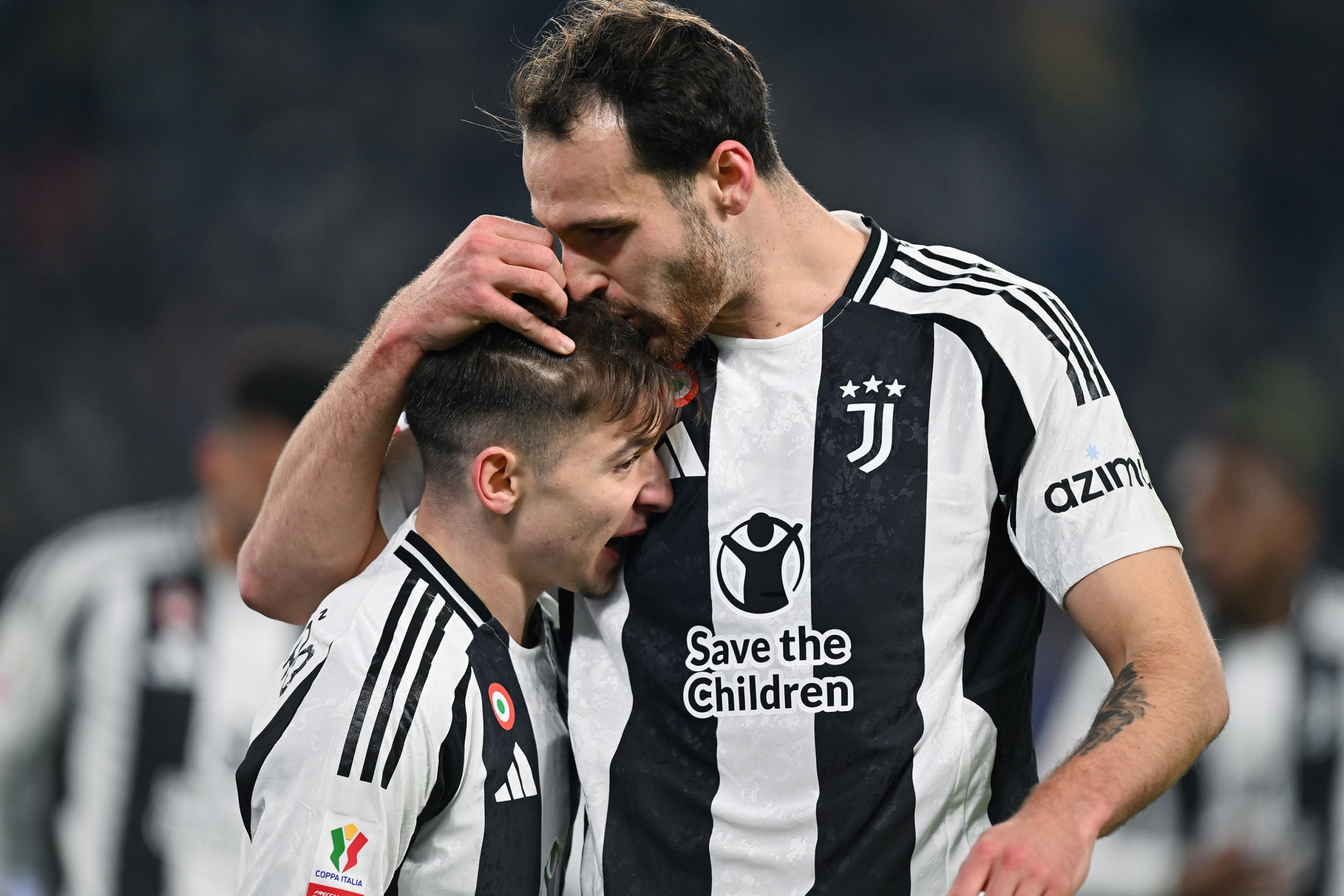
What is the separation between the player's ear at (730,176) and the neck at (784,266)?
0.10 ft

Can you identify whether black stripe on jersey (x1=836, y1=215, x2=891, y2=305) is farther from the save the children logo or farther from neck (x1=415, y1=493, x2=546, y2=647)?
neck (x1=415, y1=493, x2=546, y2=647)

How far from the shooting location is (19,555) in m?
7.56

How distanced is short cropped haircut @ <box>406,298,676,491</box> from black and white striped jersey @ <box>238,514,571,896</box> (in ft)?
0.72

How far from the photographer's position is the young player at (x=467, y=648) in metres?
1.89

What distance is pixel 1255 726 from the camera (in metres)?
5.07

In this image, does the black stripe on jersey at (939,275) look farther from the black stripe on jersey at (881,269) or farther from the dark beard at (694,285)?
the dark beard at (694,285)

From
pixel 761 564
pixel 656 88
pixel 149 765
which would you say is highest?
pixel 656 88

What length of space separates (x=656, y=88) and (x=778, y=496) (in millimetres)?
723

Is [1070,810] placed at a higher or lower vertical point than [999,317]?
lower

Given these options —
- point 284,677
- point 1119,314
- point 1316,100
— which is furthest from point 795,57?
point 284,677

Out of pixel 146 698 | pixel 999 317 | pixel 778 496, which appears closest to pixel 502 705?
pixel 778 496

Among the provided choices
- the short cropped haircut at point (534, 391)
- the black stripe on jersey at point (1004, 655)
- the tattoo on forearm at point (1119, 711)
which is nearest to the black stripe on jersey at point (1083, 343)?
the black stripe on jersey at point (1004, 655)

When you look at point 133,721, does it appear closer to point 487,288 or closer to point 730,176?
point 487,288

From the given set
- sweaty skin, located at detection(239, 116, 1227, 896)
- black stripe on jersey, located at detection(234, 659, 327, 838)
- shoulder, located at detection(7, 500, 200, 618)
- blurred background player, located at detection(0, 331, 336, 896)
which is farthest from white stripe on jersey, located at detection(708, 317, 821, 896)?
shoulder, located at detection(7, 500, 200, 618)
